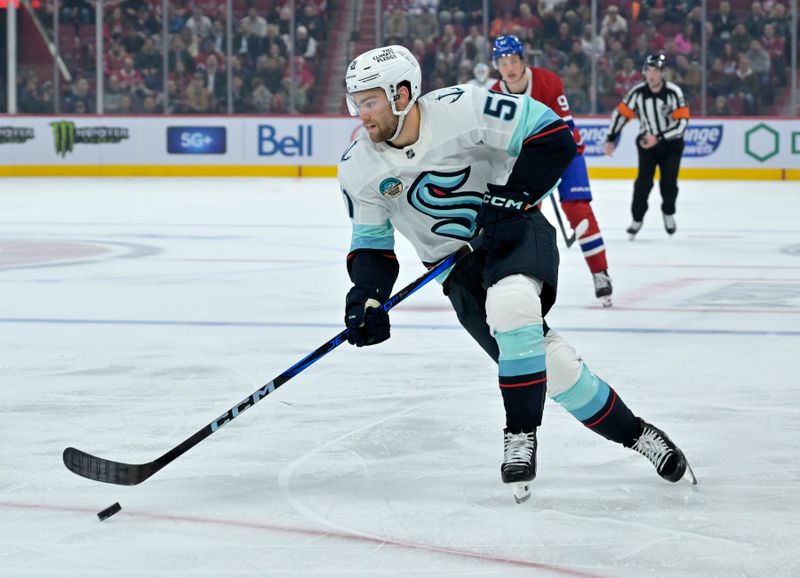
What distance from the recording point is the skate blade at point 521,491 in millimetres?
2641

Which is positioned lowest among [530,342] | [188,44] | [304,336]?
[304,336]

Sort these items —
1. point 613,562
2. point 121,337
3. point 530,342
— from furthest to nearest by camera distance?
point 121,337, point 530,342, point 613,562

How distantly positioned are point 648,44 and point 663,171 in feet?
21.9

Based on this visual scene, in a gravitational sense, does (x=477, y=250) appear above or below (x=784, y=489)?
above

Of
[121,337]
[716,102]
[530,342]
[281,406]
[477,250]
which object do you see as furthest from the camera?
[716,102]

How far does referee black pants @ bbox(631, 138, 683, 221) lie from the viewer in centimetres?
884

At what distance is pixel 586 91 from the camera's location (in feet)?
50.3

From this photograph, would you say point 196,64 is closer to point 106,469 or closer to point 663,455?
point 106,469

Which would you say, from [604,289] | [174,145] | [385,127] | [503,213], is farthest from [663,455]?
[174,145]

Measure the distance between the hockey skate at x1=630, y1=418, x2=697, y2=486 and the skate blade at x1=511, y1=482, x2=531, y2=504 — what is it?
0.92ft

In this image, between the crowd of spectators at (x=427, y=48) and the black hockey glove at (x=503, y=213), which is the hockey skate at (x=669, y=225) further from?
the crowd of spectators at (x=427, y=48)

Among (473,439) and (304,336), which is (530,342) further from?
(304,336)

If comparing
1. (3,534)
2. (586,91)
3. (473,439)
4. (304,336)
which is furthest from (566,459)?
(586,91)

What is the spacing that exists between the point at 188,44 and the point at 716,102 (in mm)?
5955
